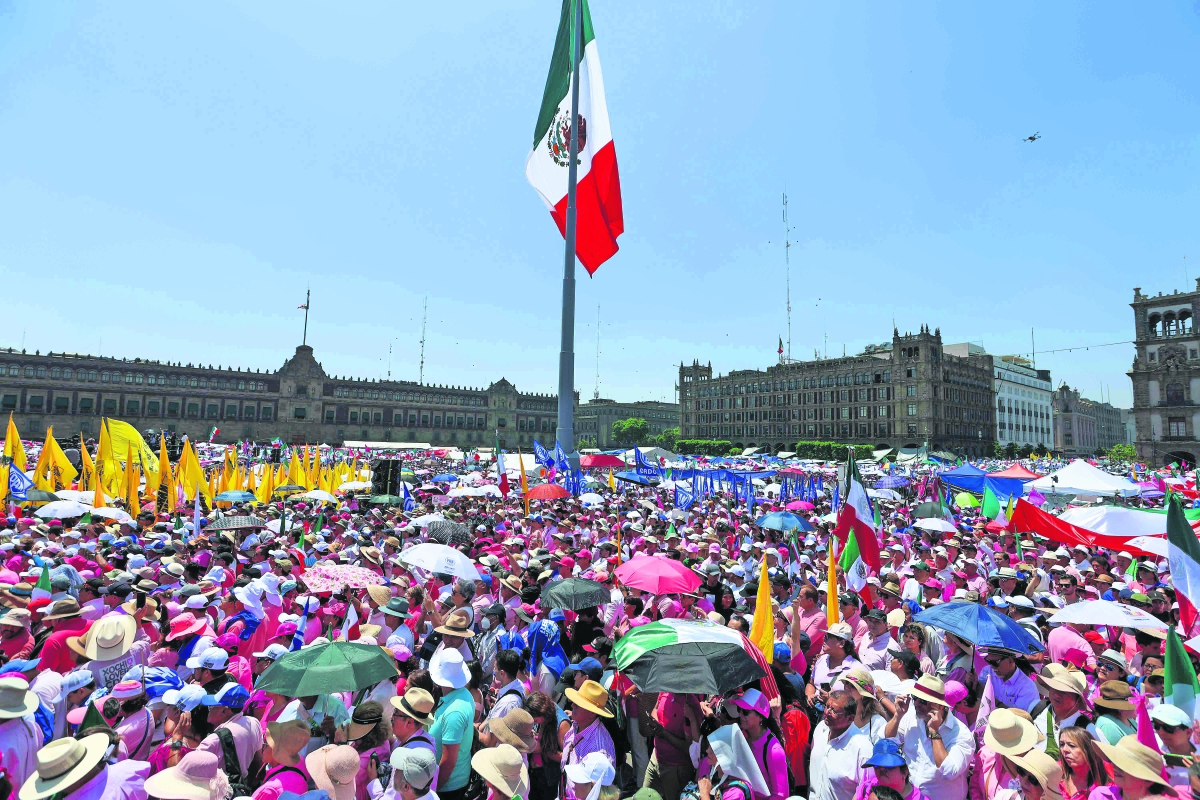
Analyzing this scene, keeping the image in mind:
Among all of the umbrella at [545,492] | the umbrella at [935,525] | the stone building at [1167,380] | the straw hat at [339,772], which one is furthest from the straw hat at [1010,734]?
the stone building at [1167,380]

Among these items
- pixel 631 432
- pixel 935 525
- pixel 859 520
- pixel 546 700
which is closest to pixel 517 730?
pixel 546 700

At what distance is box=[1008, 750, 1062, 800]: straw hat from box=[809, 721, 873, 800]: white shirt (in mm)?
770

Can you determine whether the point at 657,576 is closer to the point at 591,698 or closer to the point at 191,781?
the point at 591,698

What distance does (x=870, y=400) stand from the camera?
87000mm

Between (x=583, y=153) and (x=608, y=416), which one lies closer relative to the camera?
(x=583, y=153)

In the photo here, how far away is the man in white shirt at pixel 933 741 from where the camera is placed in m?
3.77

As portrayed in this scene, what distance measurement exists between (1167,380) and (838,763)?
81.0 m

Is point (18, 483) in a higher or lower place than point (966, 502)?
higher

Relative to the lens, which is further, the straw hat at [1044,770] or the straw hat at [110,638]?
the straw hat at [110,638]

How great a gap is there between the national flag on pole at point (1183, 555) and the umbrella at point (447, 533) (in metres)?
8.97

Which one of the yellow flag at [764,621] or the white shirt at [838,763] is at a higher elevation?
the yellow flag at [764,621]

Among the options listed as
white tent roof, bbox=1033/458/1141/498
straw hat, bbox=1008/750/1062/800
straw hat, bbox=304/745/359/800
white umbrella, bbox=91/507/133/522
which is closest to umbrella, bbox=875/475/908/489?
white tent roof, bbox=1033/458/1141/498

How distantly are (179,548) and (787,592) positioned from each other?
9.60 m

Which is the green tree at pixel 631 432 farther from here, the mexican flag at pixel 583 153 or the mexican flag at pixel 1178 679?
the mexican flag at pixel 1178 679
